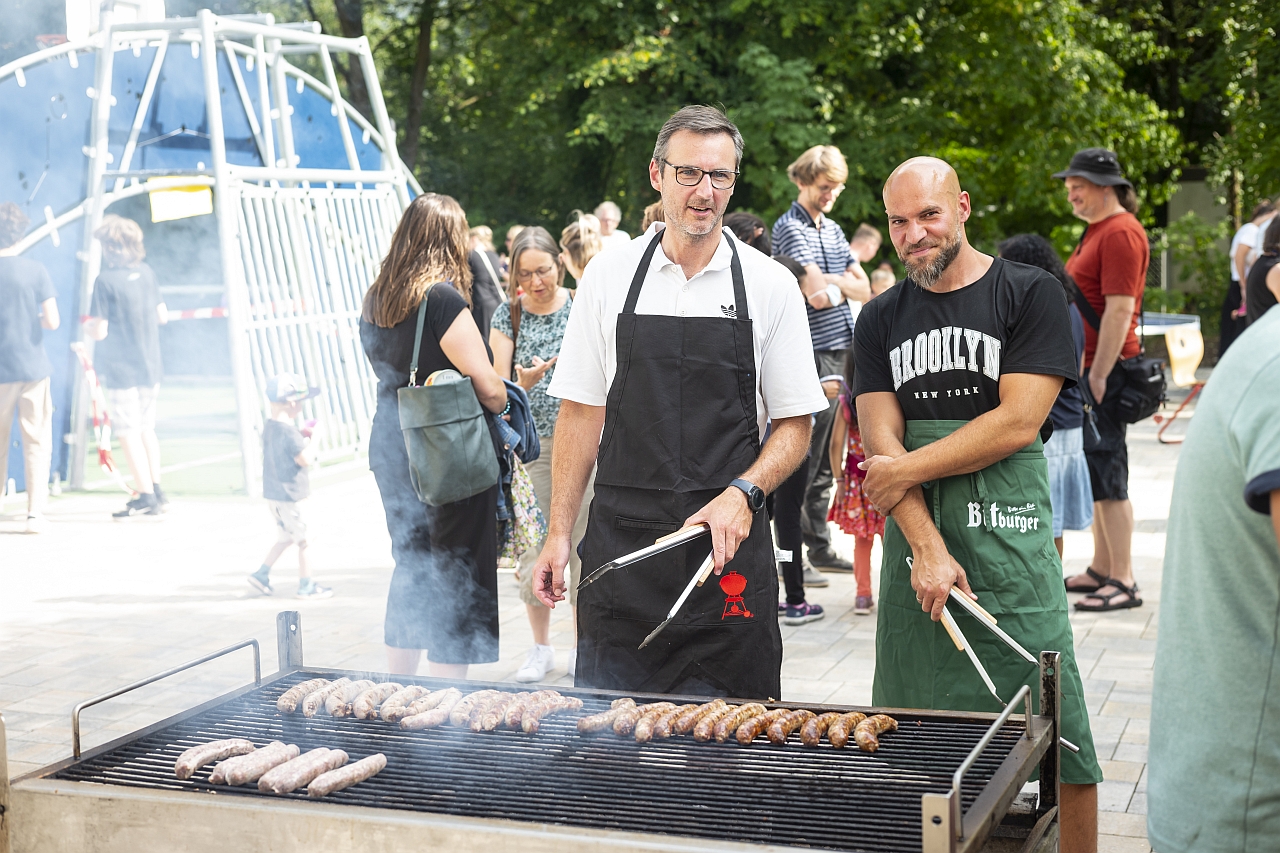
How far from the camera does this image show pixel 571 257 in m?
6.07

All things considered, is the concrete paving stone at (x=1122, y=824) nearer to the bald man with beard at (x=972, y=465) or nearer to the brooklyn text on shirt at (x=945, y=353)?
the bald man with beard at (x=972, y=465)

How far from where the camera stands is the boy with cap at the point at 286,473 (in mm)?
6621

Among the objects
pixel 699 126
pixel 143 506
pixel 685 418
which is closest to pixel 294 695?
pixel 685 418

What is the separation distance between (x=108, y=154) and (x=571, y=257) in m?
6.18

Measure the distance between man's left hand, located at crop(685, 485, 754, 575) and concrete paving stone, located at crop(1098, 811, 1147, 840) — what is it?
1775mm

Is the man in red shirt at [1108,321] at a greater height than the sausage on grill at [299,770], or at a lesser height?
greater

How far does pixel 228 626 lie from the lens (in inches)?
245

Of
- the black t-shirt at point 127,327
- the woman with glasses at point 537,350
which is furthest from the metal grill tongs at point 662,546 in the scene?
the black t-shirt at point 127,327

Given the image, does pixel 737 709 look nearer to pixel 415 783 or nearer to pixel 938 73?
pixel 415 783

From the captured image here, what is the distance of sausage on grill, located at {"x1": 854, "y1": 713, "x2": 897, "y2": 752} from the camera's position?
2.64 metres

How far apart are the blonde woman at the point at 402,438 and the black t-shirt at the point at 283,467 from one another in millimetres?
2331

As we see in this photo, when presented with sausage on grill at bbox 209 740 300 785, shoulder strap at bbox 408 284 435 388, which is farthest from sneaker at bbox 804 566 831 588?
sausage on grill at bbox 209 740 300 785

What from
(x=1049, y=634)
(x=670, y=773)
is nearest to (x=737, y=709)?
(x=670, y=773)

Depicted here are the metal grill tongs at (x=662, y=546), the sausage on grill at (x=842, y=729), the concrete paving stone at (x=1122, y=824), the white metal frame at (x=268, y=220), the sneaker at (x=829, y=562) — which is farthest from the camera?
the white metal frame at (x=268, y=220)
